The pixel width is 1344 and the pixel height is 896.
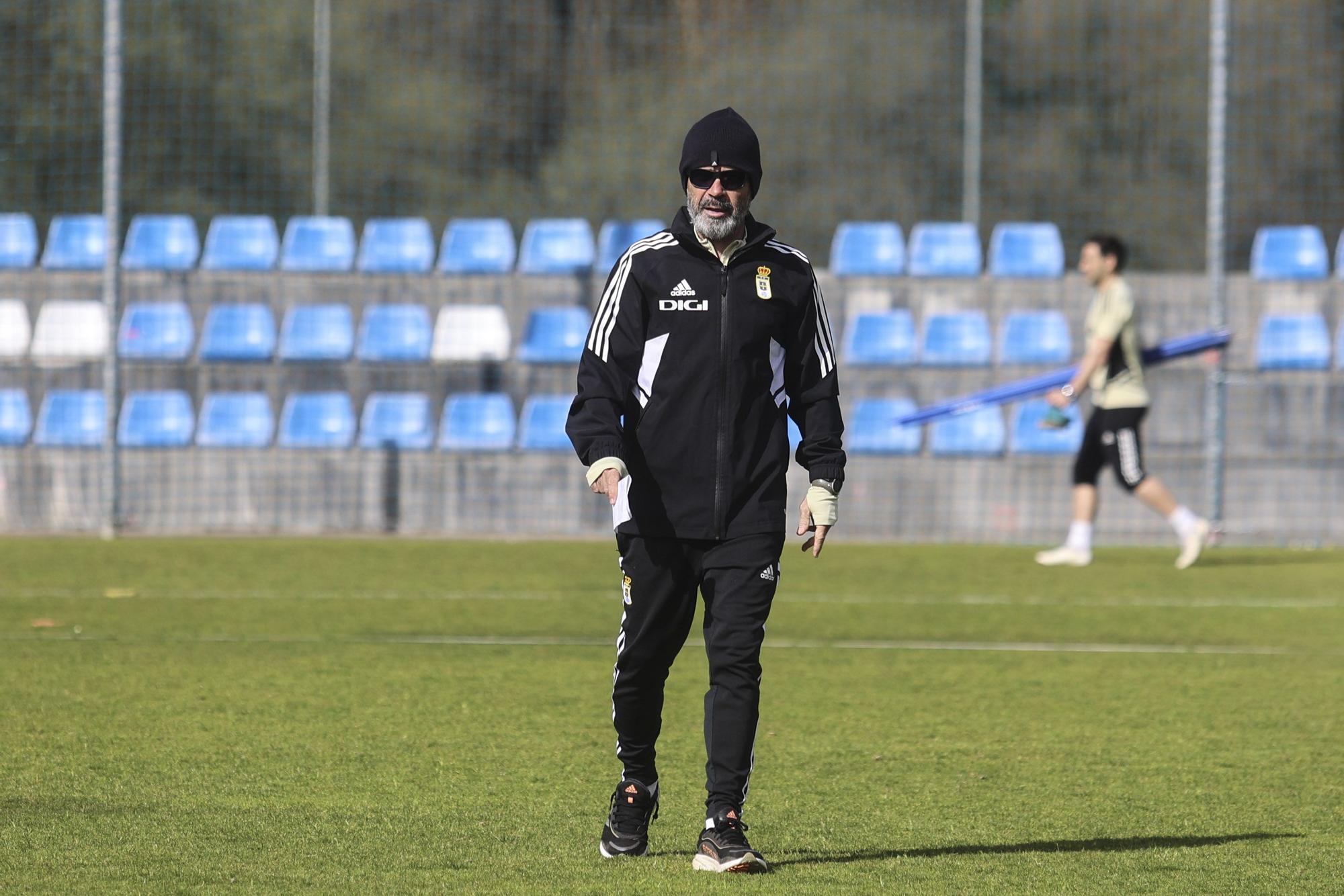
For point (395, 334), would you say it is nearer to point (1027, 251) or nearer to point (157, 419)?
point (157, 419)

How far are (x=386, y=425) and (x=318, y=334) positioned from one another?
1167mm

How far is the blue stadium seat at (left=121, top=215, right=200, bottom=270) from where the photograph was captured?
17375 millimetres

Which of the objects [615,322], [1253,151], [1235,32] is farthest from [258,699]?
[1235,32]

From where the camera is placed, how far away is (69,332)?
54.2 ft

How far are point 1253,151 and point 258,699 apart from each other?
15632 millimetres

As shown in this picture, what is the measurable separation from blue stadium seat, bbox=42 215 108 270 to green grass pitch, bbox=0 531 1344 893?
633 centimetres

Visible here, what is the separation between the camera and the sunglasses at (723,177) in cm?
446

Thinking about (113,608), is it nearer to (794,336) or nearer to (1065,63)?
(794,336)

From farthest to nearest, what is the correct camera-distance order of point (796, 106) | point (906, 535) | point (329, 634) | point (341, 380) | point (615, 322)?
point (796, 106) → point (341, 380) → point (906, 535) → point (329, 634) → point (615, 322)

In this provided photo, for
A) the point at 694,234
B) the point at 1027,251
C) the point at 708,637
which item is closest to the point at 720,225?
the point at 694,234

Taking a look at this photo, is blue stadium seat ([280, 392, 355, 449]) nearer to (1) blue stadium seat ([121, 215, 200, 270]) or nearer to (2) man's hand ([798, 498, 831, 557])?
(1) blue stadium seat ([121, 215, 200, 270])

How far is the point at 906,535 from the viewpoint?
1516 centimetres

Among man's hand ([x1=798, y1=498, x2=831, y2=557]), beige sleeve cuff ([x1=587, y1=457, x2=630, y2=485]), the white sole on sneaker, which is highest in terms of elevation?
beige sleeve cuff ([x1=587, y1=457, x2=630, y2=485])

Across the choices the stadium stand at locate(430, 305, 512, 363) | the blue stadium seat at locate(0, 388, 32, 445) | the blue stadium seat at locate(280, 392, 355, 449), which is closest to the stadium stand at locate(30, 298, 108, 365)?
the blue stadium seat at locate(0, 388, 32, 445)
